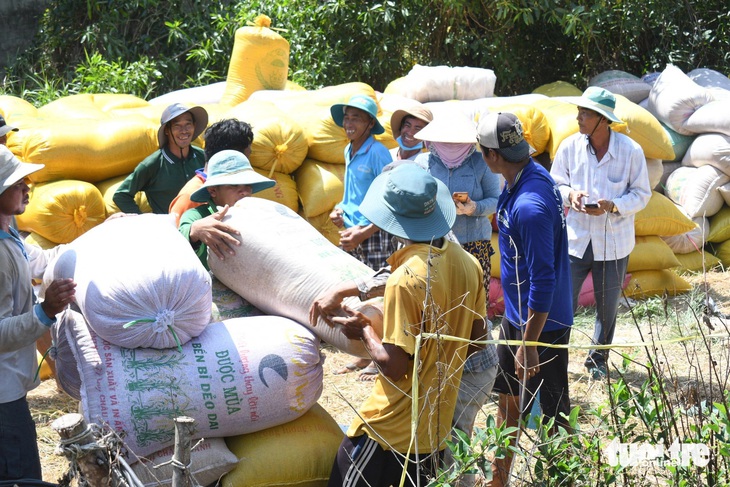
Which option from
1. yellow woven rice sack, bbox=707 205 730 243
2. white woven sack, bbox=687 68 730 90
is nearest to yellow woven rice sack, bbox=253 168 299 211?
yellow woven rice sack, bbox=707 205 730 243

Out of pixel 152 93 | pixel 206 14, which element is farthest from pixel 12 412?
pixel 206 14

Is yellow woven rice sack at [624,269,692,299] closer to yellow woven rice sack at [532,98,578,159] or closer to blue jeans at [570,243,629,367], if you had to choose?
yellow woven rice sack at [532,98,578,159]

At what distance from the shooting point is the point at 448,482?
2.21 m

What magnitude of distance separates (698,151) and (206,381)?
490 centimetres

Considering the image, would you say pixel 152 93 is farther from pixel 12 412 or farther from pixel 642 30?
pixel 12 412

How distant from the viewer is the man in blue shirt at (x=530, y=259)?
3195 mm

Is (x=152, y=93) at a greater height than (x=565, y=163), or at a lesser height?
lesser

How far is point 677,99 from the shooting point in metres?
6.72

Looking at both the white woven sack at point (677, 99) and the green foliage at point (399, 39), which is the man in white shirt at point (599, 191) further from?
the green foliage at point (399, 39)

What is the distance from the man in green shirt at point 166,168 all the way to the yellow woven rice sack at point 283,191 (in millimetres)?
767

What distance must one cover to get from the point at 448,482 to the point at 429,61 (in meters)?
6.81

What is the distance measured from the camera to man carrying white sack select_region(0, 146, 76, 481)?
2.79 metres

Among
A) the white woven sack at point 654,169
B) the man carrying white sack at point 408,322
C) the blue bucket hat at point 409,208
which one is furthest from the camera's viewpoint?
the white woven sack at point 654,169

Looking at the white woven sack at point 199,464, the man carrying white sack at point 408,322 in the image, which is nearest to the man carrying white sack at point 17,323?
the white woven sack at point 199,464
